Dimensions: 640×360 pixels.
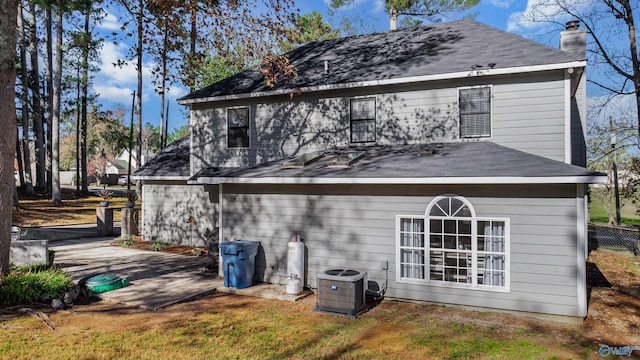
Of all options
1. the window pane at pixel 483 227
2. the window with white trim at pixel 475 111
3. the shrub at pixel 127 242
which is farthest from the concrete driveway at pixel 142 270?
the window with white trim at pixel 475 111

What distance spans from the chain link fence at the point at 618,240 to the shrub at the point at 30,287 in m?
16.3

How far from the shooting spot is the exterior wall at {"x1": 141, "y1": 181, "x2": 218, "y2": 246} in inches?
550

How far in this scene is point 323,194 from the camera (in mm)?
8609

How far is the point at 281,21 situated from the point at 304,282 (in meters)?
8.30

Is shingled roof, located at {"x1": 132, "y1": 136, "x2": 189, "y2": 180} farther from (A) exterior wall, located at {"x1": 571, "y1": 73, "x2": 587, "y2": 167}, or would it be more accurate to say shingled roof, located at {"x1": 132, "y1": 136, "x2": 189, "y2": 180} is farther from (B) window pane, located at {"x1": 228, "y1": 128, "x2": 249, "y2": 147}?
(A) exterior wall, located at {"x1": 571, "y1": 73, "x2": 587, "y2": 167}

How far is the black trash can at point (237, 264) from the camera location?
8.72m

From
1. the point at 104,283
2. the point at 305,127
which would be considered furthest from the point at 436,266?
the point at 104,283

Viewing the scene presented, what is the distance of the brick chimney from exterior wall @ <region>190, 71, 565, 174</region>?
2.39 m

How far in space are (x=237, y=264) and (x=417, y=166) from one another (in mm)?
4639

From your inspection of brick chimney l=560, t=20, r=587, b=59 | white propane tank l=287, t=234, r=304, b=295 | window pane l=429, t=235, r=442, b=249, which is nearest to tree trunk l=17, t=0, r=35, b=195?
white propane tank l=287, t=234, r=304, b=295

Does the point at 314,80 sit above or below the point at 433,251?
above

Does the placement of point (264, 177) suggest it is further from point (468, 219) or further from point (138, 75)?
point (138, 75)

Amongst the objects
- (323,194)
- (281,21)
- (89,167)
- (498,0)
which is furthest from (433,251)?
(89,167)

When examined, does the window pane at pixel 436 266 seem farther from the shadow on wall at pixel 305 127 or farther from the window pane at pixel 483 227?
the shadow on wall at pixel 305 127
